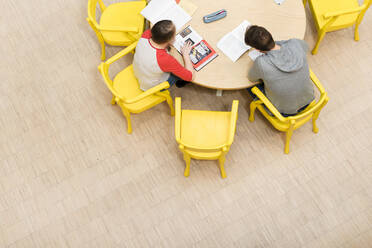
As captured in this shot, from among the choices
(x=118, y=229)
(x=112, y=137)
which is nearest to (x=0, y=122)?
(x=112, y=137)

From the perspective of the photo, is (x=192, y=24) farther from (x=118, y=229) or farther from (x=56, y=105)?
(x=118, y=229)

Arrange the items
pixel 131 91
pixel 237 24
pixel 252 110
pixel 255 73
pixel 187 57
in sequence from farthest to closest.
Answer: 1. pixel 252 110
2. pixel 131 91
3. pixel 237 24
4. pixel 187 57
5. pixel 255 73

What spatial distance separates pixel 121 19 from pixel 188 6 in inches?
30.8

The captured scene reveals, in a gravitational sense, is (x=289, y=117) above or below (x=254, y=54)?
below

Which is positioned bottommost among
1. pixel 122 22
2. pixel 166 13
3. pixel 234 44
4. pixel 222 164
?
pixel 222 164

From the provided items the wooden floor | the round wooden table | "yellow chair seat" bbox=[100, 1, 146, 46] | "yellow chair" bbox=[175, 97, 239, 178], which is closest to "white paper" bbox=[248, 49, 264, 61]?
the round wooden table

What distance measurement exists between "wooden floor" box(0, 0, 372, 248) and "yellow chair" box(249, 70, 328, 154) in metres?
0.31

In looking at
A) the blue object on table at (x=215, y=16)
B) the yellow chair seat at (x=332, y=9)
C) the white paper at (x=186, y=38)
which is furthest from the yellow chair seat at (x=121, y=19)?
the yellow chair seat at (x=332, y=9)

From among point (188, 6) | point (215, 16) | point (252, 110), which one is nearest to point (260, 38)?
point (215, 16)

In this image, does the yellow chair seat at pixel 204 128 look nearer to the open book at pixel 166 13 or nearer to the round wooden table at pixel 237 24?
the round wooden table at pixel 237 24

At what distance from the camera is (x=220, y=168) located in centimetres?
309

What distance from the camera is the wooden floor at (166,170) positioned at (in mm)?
2992

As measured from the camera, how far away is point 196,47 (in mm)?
2664

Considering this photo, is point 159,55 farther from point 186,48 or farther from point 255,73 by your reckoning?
point 255,73
